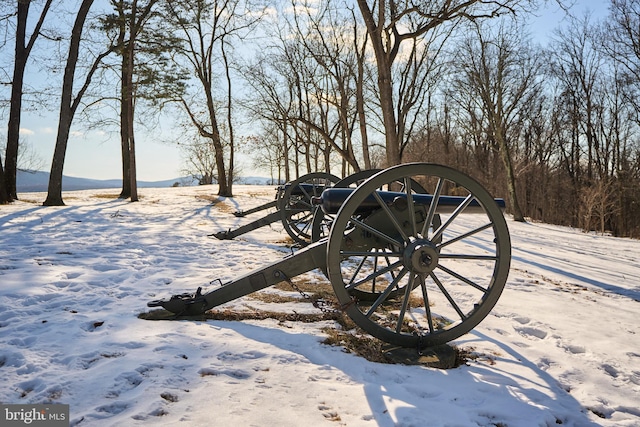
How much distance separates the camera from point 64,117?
11.8m

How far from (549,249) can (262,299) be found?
329 inches

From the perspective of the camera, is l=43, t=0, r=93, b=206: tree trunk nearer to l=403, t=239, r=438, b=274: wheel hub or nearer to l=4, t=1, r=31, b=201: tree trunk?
l=4, t=1, r=31, b=201: tree trunk

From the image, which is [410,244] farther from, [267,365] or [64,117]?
[64,117]

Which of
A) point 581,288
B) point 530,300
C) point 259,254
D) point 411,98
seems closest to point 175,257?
point 259,254

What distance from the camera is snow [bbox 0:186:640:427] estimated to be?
209 centimetres

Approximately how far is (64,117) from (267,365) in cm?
1231

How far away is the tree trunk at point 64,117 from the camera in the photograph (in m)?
11.8

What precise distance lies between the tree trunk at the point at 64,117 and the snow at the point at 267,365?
822 centimetres

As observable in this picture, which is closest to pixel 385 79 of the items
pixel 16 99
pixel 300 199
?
pixel 300 199

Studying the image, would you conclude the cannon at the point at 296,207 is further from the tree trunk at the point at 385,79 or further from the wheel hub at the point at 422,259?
the wheel hub at the point at 422,259

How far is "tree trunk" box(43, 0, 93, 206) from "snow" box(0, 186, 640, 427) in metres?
8.22

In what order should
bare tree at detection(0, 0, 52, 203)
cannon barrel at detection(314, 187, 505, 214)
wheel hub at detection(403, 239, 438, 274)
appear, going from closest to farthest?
wheel hub at detection(403, 239, 438, 274), cannon barrel at detection(314, 187, 505, 214), bare tree at detection(0, 0, 52, 203)

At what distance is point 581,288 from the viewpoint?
5773 mm

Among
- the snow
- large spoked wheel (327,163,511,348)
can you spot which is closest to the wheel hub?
large spoked wheel (327,163,511,348)
